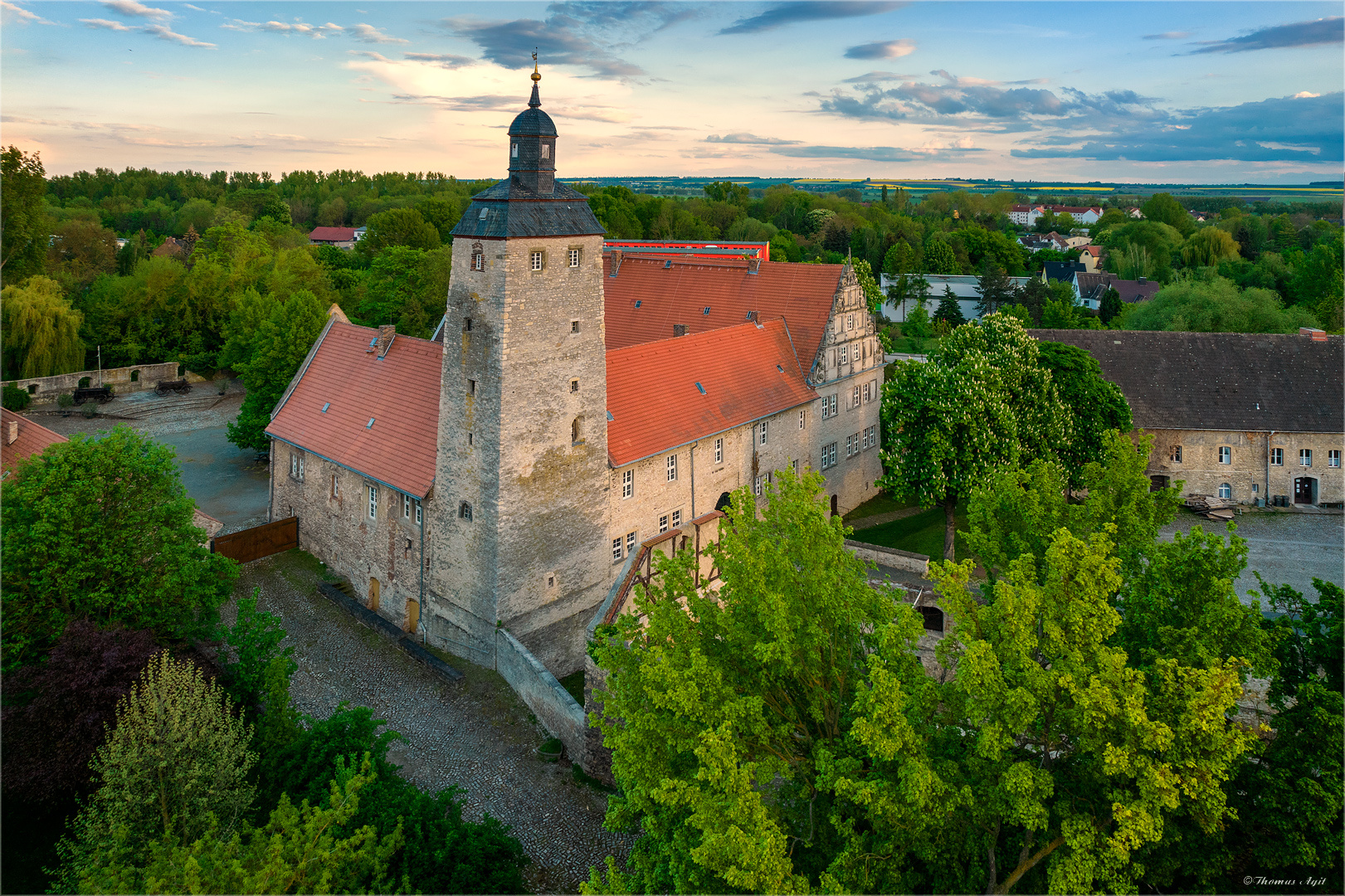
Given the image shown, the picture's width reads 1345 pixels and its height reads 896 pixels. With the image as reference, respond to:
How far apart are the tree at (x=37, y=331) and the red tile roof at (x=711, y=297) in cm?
3997

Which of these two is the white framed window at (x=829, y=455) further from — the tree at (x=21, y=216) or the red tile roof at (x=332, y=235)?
the red tile roof at (x=332, y=235)

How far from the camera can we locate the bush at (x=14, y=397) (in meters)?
56.2

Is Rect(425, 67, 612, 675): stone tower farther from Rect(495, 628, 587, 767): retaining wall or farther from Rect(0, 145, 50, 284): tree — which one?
Rect(0, 145, 50, 284): tree

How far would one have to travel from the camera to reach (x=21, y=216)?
2106 inches

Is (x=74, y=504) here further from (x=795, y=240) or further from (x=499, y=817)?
(x=795, y=240)

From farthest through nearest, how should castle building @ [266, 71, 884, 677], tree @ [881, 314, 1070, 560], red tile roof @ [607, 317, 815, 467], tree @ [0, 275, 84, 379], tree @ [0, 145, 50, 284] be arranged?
tree @ [0, 275, 84, 379]
tree @ [0, 145, 50, 284]
tree @ [881, 314, 1070, 560]
red tile roof @ [607, 317, 815, 467]
castle building @ [266, 71, 884, 677]

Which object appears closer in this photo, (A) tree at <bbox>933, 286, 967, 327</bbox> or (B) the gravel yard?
(B) the gravel yard

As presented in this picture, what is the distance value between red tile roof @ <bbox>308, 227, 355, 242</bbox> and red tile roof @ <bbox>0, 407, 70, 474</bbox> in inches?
4753

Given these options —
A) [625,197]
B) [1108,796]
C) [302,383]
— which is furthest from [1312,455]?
[625,197]

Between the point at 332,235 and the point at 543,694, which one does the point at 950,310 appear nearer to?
the point at 543,694

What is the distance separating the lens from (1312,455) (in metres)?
42.2

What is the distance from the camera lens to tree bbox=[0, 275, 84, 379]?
5900 centimetres

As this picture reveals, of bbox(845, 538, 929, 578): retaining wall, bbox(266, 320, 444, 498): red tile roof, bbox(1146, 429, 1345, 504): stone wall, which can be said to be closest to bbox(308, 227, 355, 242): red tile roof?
bbox(266, 320, 444, 498): red tile roof

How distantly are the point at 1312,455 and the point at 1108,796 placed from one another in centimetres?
3883
